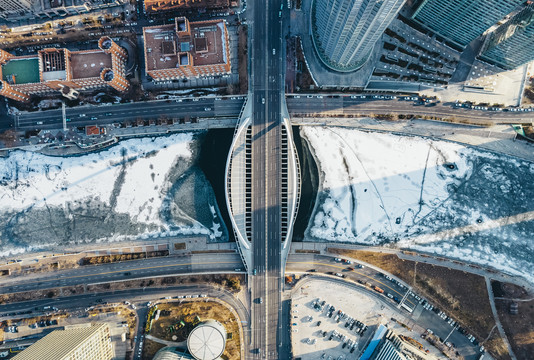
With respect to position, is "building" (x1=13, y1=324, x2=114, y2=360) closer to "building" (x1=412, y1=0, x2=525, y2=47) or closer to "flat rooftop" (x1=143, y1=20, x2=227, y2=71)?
"flat rooftop" (x1=143, y1=20, x2=227, y2=71)

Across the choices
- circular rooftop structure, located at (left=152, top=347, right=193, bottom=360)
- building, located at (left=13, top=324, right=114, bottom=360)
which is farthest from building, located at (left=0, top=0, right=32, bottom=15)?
circular rooftop structure, located at (left=152, top=347, right=193, bottom=360)

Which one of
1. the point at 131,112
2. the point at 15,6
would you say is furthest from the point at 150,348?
the point at 15,6

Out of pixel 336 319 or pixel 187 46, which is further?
pixel 336 319

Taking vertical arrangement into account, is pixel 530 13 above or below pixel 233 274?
above

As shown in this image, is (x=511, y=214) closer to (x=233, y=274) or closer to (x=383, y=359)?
(x=383, y=359)

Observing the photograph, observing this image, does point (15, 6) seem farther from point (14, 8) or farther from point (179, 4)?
point (179, 4)

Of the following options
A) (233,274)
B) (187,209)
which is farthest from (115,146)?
(233,274)
